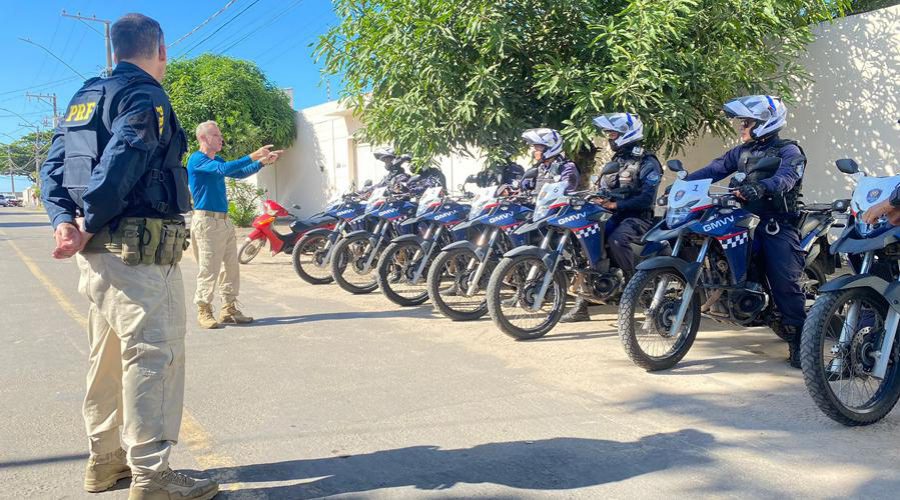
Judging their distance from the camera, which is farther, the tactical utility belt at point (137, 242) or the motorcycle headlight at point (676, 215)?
the motorcycle headlight at point (676, 215)

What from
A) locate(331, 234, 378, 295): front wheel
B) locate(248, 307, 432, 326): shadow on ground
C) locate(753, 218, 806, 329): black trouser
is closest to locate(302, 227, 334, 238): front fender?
locate(331, 234, 378, 295): front wheel

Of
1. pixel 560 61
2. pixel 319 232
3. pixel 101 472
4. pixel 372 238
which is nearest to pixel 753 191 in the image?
pixel 560 61

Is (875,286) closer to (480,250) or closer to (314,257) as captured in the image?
(480,250)

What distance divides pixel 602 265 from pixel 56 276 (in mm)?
8407

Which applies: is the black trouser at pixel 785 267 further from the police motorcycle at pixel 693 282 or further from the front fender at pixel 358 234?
the front fender at pixel 358 234

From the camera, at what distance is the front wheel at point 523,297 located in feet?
19.5

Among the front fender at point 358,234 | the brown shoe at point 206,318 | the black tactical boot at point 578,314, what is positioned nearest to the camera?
the brown shoe at point 206,318

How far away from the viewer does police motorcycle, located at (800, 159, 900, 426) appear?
3.83 metres

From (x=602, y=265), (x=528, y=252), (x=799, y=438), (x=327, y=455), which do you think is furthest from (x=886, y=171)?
(x=327, y=455)

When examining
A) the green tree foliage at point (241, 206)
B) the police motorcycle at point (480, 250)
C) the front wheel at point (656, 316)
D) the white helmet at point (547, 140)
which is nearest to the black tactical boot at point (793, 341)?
the front wheel at point (656, 316)

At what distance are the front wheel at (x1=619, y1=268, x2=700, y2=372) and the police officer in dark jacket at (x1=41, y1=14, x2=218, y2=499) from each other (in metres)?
2.87

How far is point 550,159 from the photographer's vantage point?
719 centimetres

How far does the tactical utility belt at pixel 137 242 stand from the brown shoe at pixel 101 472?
3.00ft

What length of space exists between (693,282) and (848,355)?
1.13 m
